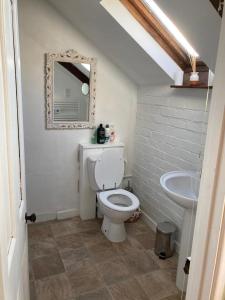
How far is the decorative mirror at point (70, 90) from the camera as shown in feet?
7.84

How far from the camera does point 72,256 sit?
2.21m

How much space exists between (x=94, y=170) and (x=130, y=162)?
2.23 feet

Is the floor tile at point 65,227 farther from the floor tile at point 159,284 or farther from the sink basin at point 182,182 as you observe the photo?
the sink basin at point 182,182

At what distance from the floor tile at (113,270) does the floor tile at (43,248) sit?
491 millimetres

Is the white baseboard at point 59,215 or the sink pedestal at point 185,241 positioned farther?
the white baseboard at point 59,215

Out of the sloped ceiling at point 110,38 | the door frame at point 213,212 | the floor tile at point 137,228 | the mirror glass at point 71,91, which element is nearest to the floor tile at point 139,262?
the floor tile at point 137,228

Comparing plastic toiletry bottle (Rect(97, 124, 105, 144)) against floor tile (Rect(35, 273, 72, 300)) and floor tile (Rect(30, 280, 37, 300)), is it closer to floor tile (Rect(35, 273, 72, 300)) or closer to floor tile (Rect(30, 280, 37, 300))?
floor tile (Rect(35, 273, 72, 300))

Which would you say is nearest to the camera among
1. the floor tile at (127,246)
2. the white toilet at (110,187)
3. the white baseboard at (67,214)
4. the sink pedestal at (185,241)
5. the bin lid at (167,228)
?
the sink pedestal at (185,241)

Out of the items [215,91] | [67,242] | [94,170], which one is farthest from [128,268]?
[215,91]

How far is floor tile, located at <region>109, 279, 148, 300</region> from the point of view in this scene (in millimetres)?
1790

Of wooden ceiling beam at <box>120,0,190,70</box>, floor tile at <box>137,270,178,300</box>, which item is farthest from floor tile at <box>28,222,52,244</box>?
wooden ceiling beam at <box>120,0,190,70</box>

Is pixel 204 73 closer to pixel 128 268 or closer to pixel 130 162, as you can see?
pixel 130 162

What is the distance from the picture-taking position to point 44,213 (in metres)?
2.72

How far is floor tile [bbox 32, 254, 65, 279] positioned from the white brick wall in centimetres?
114
